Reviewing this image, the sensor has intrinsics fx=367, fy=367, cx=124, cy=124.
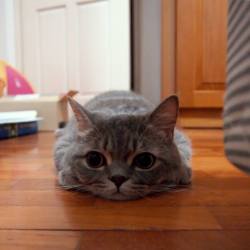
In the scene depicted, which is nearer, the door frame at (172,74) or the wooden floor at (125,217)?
the wooden floor at (125,217)

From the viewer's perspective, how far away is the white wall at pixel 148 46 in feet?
9.20

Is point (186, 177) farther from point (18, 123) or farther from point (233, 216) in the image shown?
point (18, 123)

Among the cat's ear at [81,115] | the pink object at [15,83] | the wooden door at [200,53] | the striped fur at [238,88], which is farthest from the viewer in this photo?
the pink object at [15,83]

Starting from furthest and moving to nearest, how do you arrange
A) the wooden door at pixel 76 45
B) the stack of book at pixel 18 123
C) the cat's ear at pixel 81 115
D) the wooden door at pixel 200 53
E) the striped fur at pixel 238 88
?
the wooden door at pixel 76 45
the wooden door at pixel 200 53
the stack of book at pixel 18 123
the cat's ear at pixel 81 115
the striped fur at pixel 238 88

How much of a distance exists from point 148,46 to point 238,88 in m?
2.35

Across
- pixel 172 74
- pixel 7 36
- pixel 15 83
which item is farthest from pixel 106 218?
pixel 7 36

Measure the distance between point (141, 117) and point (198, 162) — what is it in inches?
19.6

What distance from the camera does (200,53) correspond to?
93.5 inches

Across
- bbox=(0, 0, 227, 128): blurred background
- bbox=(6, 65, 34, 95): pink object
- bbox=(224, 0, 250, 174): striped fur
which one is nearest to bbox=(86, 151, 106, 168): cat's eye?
bbox=(224, 0, 250, 174): striped fur

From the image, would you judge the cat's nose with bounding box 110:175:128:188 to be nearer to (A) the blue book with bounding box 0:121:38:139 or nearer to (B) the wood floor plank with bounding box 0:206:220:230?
(B) the wood floor plank with bounding box 0:206:220:230

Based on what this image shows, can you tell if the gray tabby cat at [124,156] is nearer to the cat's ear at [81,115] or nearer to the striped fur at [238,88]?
the cat's ear at [81,115]

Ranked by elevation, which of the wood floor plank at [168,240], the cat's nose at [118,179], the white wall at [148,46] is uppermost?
the white wall at [148,46]

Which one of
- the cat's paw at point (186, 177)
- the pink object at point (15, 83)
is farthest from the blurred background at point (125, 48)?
the cat's paw at point (186, 177)

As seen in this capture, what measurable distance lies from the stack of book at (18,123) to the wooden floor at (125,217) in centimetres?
99
